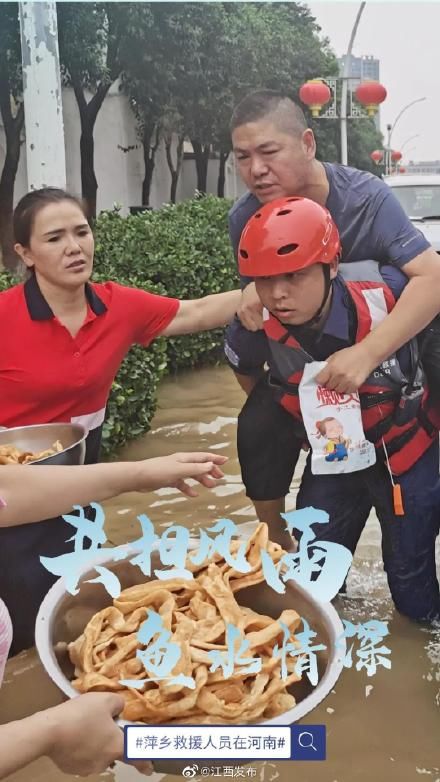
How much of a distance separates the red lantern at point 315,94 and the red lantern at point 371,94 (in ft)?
0.24

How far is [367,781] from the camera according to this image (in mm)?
1424

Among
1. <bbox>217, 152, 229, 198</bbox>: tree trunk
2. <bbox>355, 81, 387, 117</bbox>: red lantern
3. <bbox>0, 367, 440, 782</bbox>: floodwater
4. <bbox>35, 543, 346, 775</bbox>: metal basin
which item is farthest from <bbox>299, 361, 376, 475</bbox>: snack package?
<bbox>355, 81, 387, 117</bbox>: red lantern

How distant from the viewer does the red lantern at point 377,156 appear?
1.46 metres

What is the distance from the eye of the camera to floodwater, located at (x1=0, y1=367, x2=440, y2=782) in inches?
55.9

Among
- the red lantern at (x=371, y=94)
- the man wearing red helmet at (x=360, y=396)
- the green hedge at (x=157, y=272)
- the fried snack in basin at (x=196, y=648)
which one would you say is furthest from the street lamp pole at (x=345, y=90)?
the fried snack in basin at (x=196, y=648)

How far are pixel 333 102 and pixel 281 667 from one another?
3.39 ft

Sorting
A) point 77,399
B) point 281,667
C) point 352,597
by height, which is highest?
point 77,399

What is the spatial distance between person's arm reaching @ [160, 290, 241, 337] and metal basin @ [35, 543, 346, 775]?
0.51 m

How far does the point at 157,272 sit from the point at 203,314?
1.01ft

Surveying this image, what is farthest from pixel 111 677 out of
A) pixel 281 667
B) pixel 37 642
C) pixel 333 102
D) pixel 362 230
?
pixel 333 102

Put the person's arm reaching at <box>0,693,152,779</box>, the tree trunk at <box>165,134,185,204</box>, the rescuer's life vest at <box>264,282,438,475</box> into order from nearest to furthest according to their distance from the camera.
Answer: the person's arm reaching at <box>0,693,152,779</box>
the rescuer's life vest at <box>264,282,438,475</box>
the tree trunk at <box>165,134,185,204</box>

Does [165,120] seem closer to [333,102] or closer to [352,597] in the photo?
[333,102]

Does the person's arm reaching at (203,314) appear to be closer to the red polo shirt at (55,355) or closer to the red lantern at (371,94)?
the red polo shirt at (55,355)

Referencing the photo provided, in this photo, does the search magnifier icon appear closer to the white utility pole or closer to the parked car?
the parked car
